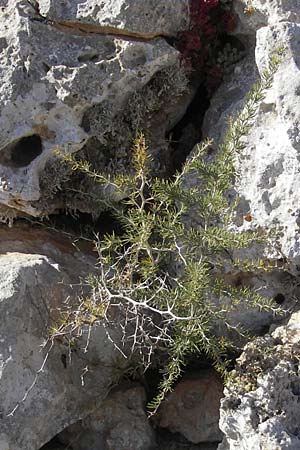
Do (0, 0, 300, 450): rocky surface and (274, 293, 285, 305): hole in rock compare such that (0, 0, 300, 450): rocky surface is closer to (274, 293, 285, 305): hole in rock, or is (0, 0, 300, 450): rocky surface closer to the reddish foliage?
(274, 293, 285, 305): hole in rock

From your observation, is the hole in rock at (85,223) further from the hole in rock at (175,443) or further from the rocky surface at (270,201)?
the hole in rock at (175,443)

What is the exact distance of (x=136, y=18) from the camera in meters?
6.44

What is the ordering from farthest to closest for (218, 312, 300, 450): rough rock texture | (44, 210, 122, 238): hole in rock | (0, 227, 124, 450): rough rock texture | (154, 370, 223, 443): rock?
(44, 210, 122, 238): hole in rock → (154, 370, 223, 443): rock → (0, 227, 124, 450): rough rock texture → (218, 312, 300, 450): rough rock texture

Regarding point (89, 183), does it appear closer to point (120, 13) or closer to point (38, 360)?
point (120, 13)

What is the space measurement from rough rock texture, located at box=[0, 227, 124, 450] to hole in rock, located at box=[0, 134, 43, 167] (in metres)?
0.75

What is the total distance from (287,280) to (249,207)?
0.68 m

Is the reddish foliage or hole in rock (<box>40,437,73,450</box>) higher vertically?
the reddish foliage

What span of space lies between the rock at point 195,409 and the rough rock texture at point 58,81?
1.89 metres

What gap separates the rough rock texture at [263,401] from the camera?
545 cm

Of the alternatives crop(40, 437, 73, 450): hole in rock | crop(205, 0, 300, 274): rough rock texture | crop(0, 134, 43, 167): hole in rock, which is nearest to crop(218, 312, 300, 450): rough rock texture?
crop(205, 0, 300, 274): rough rock texture

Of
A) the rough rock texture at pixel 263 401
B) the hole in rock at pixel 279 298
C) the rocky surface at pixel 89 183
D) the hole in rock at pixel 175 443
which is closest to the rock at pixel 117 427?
the rocky surface at pixel 89 183

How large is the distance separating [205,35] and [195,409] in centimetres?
322

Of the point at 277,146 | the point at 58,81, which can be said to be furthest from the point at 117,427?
the point at 58,81

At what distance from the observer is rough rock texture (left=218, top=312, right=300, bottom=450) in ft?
17.9
